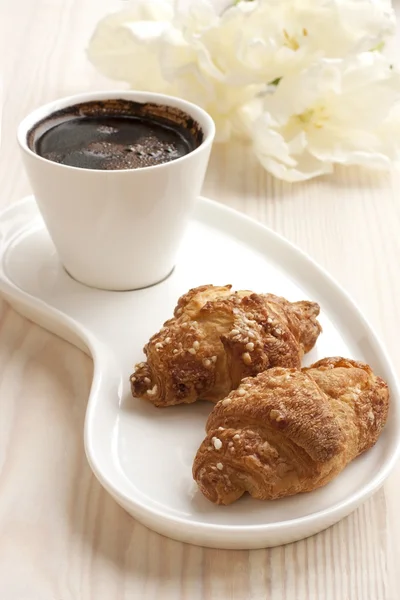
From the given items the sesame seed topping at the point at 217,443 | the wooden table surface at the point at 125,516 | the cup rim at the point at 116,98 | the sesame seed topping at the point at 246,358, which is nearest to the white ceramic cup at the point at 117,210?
the cup rim at the point at 116,98

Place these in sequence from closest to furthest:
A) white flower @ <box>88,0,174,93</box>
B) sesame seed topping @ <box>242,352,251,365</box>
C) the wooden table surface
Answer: the wooden table surface → sesame seed topping @ <box>242,352,251,365</box> → white flower @ <box>88,0,174,93</box>

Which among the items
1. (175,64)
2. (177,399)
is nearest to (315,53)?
(175,64)

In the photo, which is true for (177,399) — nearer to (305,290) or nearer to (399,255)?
(305,290)

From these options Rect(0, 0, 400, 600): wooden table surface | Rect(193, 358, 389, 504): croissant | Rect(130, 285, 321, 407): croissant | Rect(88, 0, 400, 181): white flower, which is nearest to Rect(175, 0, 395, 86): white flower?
Rect(88, 0, 400, 181): white flower

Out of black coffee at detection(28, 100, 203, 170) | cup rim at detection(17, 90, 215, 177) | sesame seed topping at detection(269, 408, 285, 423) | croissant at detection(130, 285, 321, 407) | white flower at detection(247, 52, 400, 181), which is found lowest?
white flower at detection(247, 52, 400, 181)

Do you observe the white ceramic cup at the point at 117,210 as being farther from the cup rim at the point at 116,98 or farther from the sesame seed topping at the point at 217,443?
the sesame seed topping at the point at 217,443

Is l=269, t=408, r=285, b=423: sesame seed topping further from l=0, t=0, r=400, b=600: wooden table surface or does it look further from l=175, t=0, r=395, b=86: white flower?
l=175, t=0, r=395, b=86: white flower

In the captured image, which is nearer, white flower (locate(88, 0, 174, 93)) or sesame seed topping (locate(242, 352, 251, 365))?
sesame seed topping (locate(242, 352, 251, 365))
